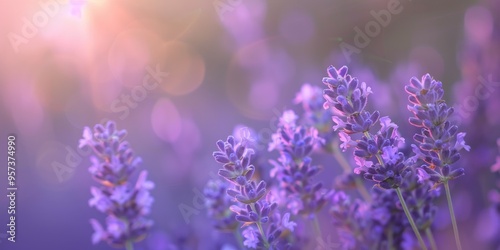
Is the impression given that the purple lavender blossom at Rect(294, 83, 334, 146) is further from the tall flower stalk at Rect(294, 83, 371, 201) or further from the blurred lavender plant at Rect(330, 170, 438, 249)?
the blurred lavender plant at Rect(330, 170, 438, 249)

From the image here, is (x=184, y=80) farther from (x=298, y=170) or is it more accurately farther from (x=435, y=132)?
(x=435, y=132)

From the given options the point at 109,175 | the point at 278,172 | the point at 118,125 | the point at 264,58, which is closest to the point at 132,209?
the point at 109,175

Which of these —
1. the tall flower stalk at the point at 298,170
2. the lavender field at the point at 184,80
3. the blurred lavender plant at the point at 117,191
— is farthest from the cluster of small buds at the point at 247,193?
the lavender field at the point at 184,80

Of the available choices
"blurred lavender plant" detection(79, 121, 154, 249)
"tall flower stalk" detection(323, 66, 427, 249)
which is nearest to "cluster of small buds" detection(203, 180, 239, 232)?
"blurred lavender plant" detection(79, 121, 154, 249)

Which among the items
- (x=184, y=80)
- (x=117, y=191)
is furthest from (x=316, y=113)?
(x=184, y=80)

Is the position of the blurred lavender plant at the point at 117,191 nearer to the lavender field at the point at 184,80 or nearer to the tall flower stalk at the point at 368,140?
the lavender field at the point at 184,80
